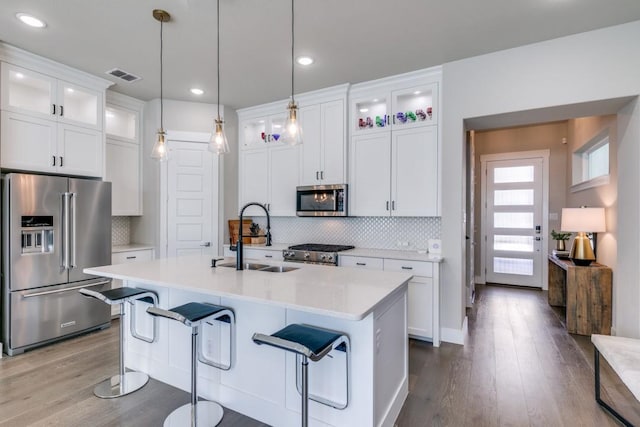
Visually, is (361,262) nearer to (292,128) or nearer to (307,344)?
Result: (292,128)

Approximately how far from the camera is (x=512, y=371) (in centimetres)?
279

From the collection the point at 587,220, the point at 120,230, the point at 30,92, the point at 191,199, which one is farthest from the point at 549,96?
the point at 120,230

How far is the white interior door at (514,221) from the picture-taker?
5.95 m

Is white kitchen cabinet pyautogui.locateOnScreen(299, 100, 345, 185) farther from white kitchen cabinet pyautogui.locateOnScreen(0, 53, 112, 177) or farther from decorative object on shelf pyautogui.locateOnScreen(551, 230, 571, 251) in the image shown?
decorative object on shelf pyautogui.locateOnScreen(551, 230, 571, 251)

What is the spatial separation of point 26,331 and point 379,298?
3.56m

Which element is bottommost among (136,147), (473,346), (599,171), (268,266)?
(473,346)

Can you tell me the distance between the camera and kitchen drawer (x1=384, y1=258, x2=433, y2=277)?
334 centimetres

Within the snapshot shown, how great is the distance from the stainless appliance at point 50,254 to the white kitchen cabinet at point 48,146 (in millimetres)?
220

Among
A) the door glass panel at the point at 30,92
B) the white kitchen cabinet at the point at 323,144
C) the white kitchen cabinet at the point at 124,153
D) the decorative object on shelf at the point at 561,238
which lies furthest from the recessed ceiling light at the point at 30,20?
the decorative object on shelf at the point at 561,238

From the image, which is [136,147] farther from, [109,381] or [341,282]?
[341,282]

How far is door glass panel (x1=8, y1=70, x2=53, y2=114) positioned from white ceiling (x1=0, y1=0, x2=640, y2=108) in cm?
31

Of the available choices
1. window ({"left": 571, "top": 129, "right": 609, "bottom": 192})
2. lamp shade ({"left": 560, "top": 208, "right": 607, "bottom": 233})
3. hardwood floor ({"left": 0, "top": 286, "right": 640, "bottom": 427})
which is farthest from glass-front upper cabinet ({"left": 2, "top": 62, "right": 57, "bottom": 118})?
window ({"left": 571, "top": 129, "right": 609, "bottom": 192})

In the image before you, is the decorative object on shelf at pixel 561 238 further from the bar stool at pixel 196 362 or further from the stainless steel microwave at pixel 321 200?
the bar stool at pixel 196 362

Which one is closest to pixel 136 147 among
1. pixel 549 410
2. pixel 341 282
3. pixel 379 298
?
pixel 341 282
